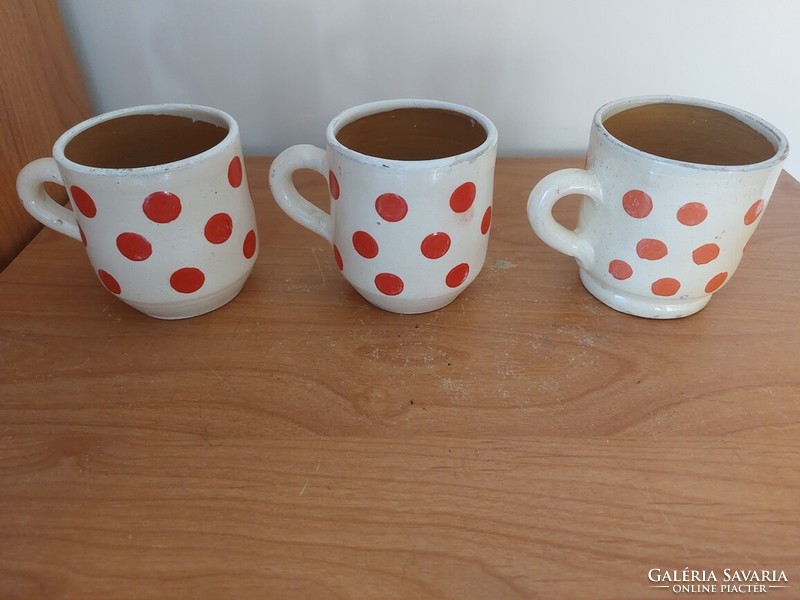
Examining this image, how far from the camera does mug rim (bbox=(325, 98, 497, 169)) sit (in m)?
0.39

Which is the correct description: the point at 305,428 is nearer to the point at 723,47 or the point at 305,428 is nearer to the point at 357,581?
the point at 357,581

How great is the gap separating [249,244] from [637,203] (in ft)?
0.92

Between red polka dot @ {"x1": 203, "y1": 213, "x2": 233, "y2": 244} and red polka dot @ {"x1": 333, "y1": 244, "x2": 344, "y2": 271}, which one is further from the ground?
red polka dot @ {"x1": 203, "y1": 213, "x2": 233, "y2": 244}

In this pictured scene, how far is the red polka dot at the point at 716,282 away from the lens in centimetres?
44

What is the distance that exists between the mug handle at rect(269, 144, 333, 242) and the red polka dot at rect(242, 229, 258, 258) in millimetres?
32

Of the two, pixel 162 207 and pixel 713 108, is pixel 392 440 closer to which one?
pixel 162 207

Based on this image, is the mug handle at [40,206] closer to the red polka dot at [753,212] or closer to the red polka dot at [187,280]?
the red polka dot at [187,280]

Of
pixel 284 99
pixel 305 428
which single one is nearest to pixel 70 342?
pixel 305 428

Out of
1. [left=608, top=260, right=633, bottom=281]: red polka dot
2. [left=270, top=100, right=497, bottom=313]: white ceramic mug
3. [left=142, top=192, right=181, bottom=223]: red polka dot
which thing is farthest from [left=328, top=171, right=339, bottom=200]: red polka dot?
[left=608, top=260, right=633, bottom=281]: red polka dot

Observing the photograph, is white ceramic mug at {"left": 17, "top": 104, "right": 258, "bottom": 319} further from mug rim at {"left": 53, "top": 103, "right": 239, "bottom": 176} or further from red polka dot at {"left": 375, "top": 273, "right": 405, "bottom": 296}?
red polka dot at {"left": 375, "top": 273, "right": 405, "bottom": 296}

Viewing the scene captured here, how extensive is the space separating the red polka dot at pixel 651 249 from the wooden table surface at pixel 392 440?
0.18ft

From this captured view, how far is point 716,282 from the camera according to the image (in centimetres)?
45

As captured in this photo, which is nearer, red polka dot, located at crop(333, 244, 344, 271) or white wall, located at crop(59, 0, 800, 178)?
red polka dot, located at crop(333, 244, 344, 271)

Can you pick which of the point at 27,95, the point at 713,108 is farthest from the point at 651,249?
the point at 27,95
